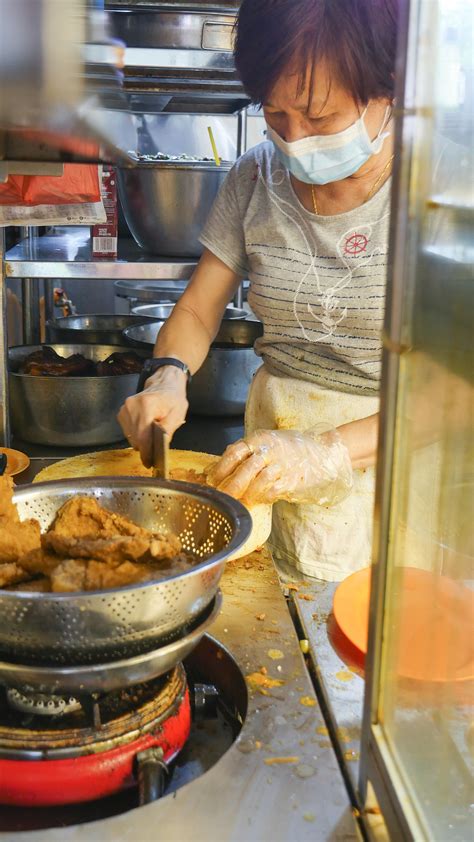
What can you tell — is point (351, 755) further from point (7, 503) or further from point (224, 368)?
point (224, 368)

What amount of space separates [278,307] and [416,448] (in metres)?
1.25

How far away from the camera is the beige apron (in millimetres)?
1920

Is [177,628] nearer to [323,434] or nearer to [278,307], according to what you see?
[323,434]

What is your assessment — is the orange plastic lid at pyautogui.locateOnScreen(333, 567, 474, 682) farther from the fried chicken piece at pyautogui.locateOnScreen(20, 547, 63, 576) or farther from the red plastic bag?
the red plastic bag

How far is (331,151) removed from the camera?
5.41 feet

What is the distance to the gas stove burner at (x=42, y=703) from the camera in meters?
0.99

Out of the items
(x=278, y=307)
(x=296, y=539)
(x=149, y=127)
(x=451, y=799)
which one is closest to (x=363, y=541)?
(x=296, y=539)

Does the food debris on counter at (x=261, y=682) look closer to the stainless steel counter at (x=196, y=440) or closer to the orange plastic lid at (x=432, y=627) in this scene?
the orange plastic lid at (x=432, y=627)

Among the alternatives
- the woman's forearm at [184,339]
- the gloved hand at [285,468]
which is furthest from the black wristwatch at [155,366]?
the gloved hand at [285,468]

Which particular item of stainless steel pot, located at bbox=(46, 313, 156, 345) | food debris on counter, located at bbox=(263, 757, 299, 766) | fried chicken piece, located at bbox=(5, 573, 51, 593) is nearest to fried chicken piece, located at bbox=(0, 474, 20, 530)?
fried chicken piece, located at bbox=(5, 573, 51, 593)

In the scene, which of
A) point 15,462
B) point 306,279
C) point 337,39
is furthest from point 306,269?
point 15,462

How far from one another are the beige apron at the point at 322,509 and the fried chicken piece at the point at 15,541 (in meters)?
1.01

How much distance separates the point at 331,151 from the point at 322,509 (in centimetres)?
83

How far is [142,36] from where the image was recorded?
2.09m
